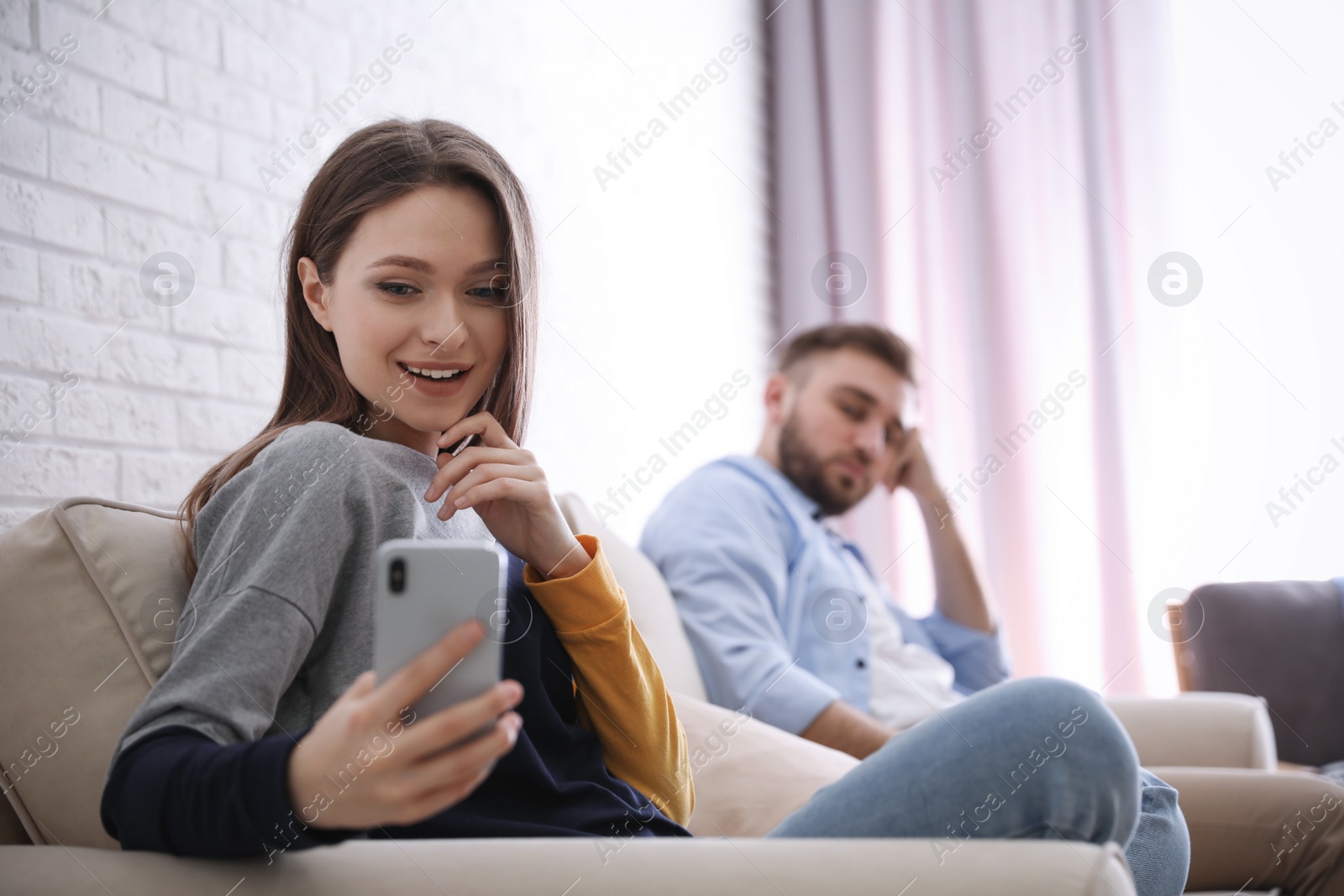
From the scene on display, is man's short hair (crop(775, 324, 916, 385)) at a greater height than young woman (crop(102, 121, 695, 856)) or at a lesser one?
greater

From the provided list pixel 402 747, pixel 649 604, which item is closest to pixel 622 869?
pixel 402 747

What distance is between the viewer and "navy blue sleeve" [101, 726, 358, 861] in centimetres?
60

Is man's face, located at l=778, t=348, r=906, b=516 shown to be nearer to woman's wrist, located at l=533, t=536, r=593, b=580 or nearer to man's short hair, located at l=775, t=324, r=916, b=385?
man's short hair, located at l=775, t=324, r=916, b=385

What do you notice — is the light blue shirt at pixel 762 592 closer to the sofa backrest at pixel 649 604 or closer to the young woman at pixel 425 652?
the sofa backrest at pixel 649 604

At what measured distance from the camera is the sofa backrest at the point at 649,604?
60.0 inches

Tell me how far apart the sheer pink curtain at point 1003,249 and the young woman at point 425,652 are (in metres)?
2.22

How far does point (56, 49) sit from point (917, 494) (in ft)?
6.06

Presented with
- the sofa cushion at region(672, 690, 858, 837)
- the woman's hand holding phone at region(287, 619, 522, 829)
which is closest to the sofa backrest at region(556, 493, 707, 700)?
the sofa cushion at region(672, 690, 858, 837)

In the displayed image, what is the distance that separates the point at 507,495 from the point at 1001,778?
0.44m

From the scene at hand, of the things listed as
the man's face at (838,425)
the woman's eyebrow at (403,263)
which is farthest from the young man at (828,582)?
the woman's eyebrow at (403,263)

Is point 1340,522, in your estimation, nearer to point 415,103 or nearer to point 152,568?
point 415,103

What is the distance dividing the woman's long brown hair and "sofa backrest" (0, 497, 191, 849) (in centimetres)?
6

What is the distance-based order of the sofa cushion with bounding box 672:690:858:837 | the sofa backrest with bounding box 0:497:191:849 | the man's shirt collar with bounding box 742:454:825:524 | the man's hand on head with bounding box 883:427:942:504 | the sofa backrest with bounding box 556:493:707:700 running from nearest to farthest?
the sofa backrest with bounding box 0:497:191:849
the sofa cushion with bounding box 672:690:858:837
the sofa backrest with bounding box 556:493:707:700
the man's shirt collar with bounding box 742:454:825:524
the man's hand on head with bounding box 883:427:942:504

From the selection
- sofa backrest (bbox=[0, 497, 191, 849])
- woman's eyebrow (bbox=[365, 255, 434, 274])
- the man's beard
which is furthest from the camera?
the man's beard
